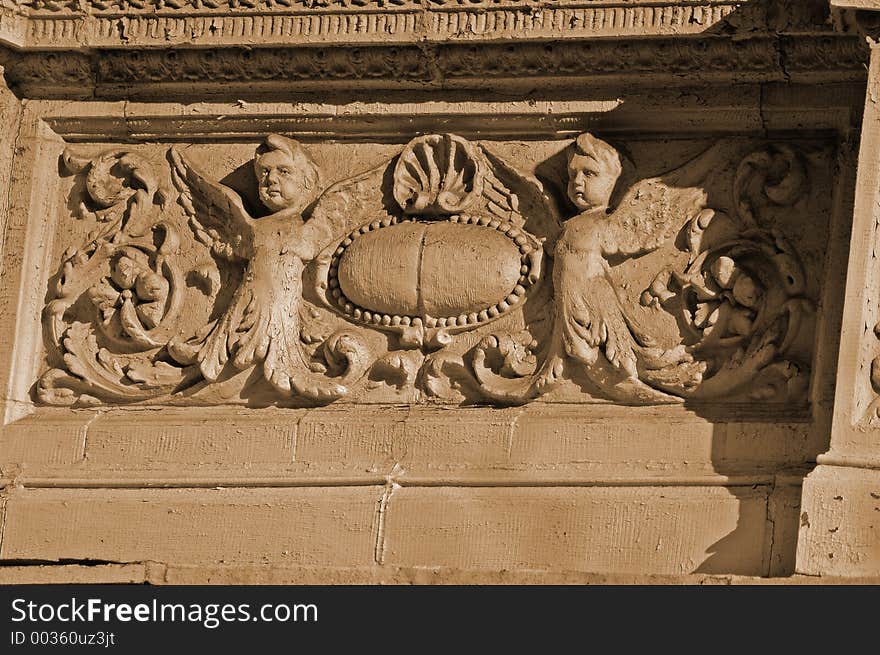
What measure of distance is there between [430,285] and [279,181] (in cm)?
50

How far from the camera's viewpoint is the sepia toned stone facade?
5734mm

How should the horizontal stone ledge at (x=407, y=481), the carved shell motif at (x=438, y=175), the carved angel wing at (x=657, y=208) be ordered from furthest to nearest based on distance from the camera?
the carved shell motif at (x=438, y=175) < the carved angel wing at (x=657, y=208) < the horizontal stone ledge at (x=407, y=481)

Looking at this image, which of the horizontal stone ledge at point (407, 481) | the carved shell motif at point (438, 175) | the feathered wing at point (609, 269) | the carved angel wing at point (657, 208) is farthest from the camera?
the carved shell motif at point (438, 175)

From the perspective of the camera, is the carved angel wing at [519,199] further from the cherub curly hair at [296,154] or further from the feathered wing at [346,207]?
the cherub curly hair at [296,154]

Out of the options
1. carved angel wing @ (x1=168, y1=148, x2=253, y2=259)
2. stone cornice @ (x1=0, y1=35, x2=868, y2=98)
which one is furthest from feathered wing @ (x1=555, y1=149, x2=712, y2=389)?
carved angel wing @ (x1=168, y1=148, x2=253, y2=259)

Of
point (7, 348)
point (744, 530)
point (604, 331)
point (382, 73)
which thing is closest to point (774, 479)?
point (744, 530)

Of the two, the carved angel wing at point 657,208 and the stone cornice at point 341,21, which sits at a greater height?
the stone cornice at point 341,21

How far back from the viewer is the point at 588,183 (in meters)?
6.02

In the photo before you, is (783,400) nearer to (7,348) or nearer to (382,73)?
(382,73)

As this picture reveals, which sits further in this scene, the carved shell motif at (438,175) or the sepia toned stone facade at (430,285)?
the carved shell motif at (438,175)

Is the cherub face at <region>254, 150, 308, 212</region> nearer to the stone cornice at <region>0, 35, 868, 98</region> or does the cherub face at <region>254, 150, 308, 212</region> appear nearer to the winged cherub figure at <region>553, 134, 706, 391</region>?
the stone cornice at <region>0, 35, 868, 98</region>

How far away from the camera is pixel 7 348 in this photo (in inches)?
243

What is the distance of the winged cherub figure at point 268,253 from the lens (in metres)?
6.04

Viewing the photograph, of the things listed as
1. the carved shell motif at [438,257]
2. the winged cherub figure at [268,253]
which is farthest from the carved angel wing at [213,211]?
the carved shell motif at [438,257]
